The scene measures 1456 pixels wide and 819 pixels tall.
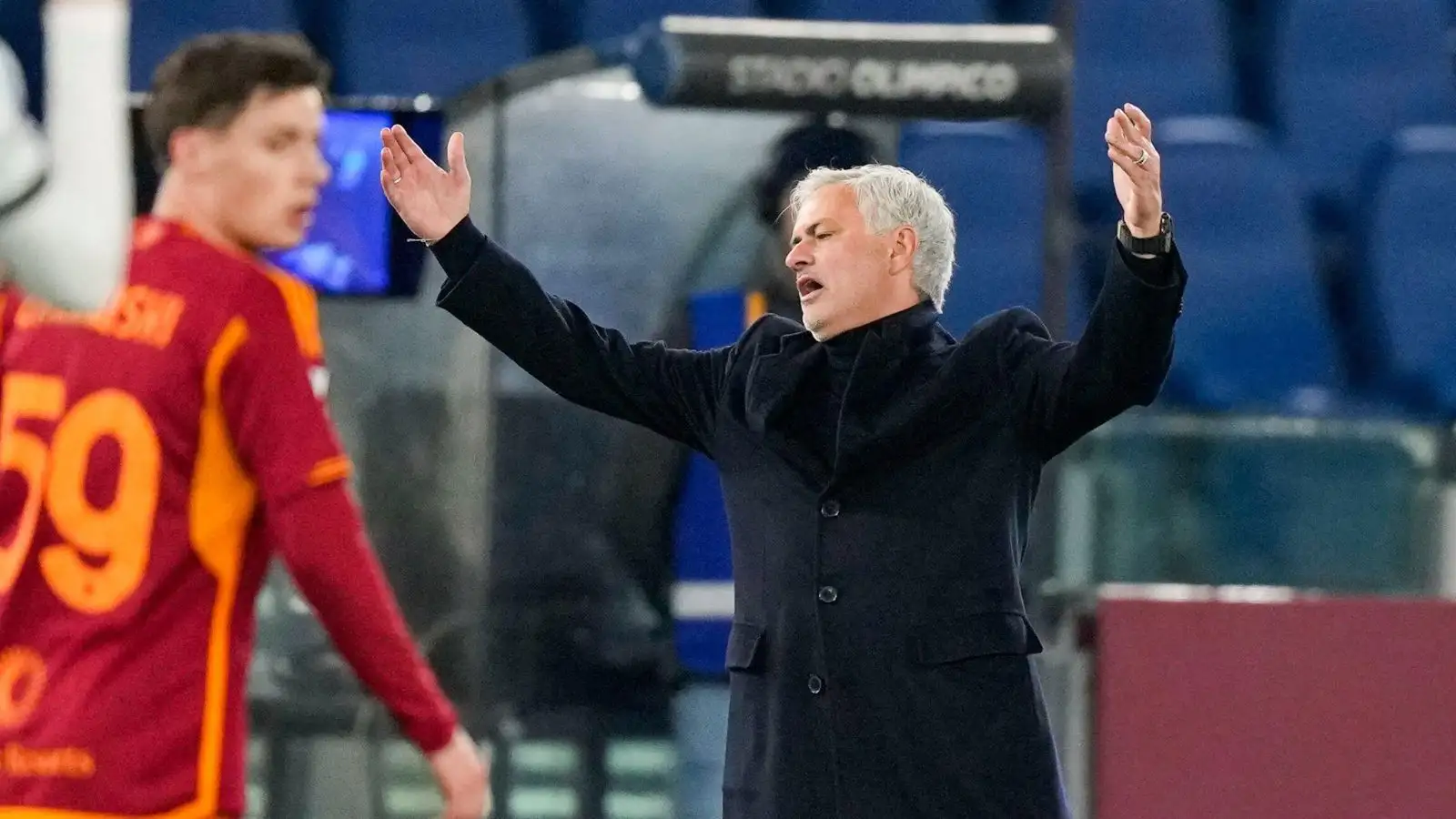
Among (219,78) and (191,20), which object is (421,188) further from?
(191,20)

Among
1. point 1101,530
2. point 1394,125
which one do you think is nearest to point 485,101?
point 1101,530

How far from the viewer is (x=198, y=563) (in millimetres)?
2863

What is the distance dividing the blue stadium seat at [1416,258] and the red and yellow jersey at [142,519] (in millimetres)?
4699

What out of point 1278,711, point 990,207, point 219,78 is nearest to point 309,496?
point 219,78

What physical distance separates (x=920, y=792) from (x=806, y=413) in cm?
53

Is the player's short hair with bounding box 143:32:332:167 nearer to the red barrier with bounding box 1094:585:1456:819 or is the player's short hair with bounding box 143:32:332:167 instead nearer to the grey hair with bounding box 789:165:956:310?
the grey hair with bounding box 789:165:956:310

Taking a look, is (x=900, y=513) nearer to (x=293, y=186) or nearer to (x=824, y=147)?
(x=293, y=186)

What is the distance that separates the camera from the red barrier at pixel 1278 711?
5.03m

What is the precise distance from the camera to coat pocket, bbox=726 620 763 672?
3.14m

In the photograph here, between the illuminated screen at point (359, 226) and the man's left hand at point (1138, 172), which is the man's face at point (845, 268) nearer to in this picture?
the man's left hand at point (1138, 172)

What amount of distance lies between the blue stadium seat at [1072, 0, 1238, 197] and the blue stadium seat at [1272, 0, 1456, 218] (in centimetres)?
23

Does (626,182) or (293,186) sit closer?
(293,186)

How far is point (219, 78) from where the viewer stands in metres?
2.98

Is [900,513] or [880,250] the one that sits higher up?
[880,250]
